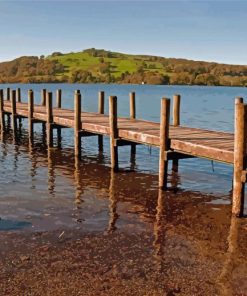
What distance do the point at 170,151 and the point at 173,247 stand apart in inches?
203

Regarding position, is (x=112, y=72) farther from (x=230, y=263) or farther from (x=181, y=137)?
(x=230, y=263)

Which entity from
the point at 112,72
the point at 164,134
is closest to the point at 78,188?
the point at 164,134

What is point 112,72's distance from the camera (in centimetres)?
16000

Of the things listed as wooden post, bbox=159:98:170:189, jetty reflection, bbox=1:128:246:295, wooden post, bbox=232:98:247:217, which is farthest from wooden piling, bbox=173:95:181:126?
wooden post, bbox=232:98:247:217

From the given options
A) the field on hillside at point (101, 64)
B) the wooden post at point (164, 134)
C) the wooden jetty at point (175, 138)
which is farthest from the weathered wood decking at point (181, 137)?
the field on hillside at point (101, 64)

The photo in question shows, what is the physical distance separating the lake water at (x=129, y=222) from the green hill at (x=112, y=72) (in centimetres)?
13491

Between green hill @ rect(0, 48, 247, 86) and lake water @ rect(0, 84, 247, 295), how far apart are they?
135 metres

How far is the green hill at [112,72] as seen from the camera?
154625 mm

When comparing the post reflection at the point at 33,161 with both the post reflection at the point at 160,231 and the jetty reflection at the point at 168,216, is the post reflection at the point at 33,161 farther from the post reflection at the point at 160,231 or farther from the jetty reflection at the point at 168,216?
the post reflection at the point at 160,231

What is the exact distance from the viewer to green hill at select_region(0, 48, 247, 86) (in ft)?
507

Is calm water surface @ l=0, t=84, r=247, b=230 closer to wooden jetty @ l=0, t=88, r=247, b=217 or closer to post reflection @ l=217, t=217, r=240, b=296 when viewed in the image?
wooden jetty @ l=0, t=88, r=247, b=217

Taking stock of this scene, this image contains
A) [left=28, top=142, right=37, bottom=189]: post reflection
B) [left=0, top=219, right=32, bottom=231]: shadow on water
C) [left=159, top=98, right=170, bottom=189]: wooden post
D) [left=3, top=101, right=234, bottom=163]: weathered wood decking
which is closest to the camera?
[left=0, top=219, right=32, bottom=231]: shadow on water

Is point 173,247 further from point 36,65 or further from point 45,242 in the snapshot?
point 36,65

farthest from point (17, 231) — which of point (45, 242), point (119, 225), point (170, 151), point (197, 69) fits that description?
point (197, 69)
